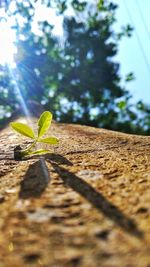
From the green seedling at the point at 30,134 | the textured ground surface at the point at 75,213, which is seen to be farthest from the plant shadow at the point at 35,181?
the green seedling at the point at 30,134

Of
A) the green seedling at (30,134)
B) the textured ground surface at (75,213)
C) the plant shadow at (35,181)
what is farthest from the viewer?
the green seedling at (30,134)

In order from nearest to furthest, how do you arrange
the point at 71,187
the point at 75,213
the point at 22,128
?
the point at 75,213 → the point at 71,187 → the point at 22,128

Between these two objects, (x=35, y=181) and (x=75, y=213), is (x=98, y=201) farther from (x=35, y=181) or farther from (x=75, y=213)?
(x=35, y=181)

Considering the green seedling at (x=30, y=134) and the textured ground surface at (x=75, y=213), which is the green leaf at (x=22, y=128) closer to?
the green seedling at (x=30, y=134)

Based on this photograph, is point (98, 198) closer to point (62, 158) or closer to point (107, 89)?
point (62, 158)

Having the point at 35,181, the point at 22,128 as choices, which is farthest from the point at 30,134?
the point at 35,181

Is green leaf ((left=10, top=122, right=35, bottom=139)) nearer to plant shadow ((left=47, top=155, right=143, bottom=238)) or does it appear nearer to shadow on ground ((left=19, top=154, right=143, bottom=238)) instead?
shadow on ground ((left=19, top=154, right=143, bottom=238))

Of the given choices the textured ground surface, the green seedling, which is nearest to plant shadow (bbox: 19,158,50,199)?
the textured ground surface

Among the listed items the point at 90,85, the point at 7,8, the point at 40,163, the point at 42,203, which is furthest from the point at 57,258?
the point at 90,85
